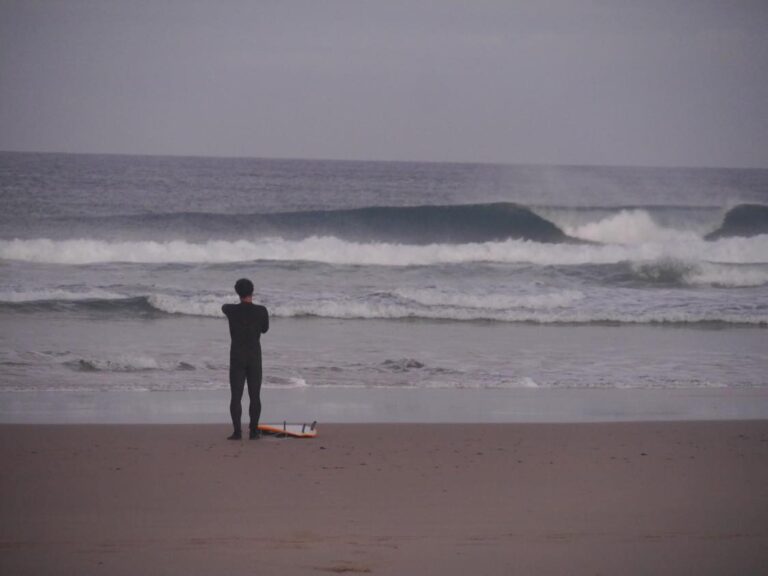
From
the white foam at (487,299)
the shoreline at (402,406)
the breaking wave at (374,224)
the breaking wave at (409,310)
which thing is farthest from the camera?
the breaking wave at (374,224)

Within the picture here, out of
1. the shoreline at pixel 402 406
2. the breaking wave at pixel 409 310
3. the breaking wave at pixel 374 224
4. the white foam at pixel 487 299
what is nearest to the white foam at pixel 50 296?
the breaking wave at pixel 409 310

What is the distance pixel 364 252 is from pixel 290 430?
20.6m

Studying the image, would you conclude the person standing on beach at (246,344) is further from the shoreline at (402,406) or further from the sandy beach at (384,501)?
the shoreline at (402,406)

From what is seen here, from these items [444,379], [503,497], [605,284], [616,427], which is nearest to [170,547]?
[503,497]

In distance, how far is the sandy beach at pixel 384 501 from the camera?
456cm

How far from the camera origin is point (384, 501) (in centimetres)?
555

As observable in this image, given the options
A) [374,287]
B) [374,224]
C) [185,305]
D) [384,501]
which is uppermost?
[374,224]

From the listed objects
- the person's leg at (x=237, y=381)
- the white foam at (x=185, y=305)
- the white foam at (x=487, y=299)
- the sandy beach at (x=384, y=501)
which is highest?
the white foam at (x=487, y=299)

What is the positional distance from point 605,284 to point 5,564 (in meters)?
18.6

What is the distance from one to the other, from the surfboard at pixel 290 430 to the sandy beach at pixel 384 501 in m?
0.10

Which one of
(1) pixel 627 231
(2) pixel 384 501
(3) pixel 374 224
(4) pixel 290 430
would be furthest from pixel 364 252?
(2) pixel 384 501

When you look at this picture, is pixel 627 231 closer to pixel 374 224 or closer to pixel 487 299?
pixel 374 224

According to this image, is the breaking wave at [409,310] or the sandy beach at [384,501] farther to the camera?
the breaking wave at [409,310]

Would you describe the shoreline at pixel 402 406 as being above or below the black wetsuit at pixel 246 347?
below
